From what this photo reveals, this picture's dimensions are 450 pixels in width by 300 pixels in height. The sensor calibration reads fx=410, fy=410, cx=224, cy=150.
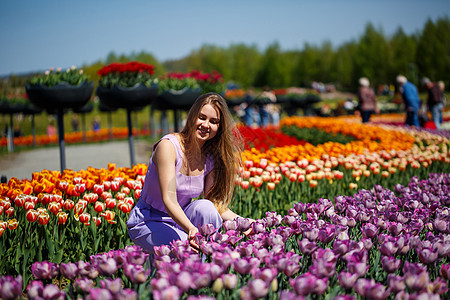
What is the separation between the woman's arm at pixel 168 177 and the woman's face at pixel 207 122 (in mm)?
258

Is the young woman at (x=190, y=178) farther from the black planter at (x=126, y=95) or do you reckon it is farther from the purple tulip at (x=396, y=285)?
the black planter at (x=126, y=95)

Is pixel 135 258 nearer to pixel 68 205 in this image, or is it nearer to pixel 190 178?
pixel 190 178

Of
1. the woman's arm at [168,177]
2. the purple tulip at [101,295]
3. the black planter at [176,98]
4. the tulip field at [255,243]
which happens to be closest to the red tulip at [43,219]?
the tulip field at [255,243]

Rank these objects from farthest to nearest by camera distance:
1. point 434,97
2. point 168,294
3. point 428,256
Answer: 1. point 434,97
2. point 428,256
3. point 168,294

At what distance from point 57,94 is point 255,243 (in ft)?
13.3

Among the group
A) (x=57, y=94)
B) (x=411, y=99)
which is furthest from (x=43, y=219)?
(x=411, y=99)

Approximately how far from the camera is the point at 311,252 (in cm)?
194

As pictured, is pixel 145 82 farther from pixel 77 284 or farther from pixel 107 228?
pixel 77 284

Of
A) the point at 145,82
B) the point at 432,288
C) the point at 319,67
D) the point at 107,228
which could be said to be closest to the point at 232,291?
the point at 432,288

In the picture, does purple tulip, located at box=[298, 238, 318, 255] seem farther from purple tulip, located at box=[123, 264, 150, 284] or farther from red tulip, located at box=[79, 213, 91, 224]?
red tulip, located at box=[79, 213, 91, 224]

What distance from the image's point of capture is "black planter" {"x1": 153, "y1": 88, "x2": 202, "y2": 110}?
7848 millimetres

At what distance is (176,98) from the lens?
786 cm

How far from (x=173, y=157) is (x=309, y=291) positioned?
1292 millimetres

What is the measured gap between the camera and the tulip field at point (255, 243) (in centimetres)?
162
